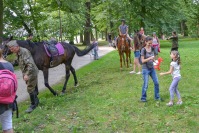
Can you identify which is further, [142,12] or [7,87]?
[142,12]

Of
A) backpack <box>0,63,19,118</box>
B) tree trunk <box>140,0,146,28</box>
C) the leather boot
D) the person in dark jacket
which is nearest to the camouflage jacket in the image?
the leather boot

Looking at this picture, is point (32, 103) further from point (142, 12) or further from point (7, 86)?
point (142, 12)

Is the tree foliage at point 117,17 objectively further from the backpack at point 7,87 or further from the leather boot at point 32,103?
the backpack at point 7,87

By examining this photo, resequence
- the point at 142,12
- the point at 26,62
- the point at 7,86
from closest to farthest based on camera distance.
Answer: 1. the point at 7,86
2. the point at 26,62
3. the point at 142,12

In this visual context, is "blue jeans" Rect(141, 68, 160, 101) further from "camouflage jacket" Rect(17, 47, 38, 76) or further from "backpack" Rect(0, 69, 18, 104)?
"backpack" Rect(0, 69, 18, 104)

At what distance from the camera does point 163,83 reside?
34.8 feet

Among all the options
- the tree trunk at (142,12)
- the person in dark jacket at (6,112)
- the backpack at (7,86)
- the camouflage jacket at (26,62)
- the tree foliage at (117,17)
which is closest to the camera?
the backpack at (7,86)

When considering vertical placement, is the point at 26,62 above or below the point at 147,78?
above

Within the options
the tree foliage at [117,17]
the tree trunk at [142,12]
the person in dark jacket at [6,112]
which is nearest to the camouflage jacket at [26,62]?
the person in dark jacket at [6,112]

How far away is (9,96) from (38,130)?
2.05 m

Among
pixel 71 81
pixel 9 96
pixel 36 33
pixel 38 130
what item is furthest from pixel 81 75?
pixel 36 33

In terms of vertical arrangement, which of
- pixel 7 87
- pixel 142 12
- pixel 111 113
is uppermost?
pixel 142 12

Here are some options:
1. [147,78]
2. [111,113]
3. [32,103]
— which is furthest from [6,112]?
[147,78]

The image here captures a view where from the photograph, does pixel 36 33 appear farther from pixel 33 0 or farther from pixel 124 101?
pixel 124 101
